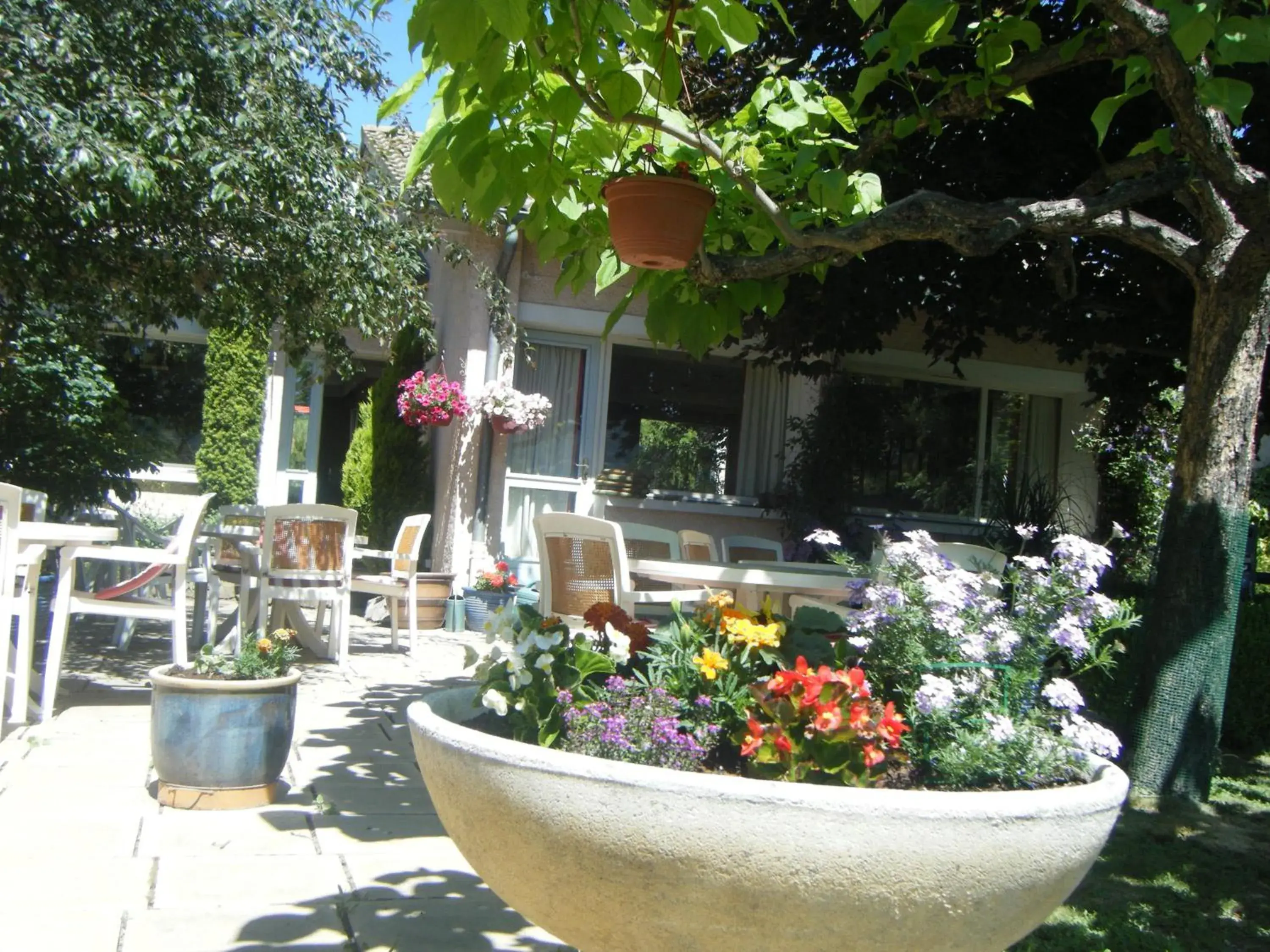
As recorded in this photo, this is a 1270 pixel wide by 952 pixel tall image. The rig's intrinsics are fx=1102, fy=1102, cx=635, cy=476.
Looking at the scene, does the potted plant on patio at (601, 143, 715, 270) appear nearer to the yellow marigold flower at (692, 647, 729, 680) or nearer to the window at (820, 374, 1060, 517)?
the yellow marigold flower at (692, 647, 729, 680)

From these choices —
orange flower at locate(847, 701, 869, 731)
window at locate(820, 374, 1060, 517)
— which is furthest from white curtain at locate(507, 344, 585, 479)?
orange flower at locate(847, 701, 869, 731)

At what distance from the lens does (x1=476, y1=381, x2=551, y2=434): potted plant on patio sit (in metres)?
9.12

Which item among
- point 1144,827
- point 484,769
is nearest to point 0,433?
point 484,769

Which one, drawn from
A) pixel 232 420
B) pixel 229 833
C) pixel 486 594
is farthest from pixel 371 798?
pixel 232 420

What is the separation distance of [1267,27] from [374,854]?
3689 mm

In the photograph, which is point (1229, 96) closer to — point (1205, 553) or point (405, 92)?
point (1205, 553)

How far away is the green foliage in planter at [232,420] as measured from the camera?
33.8 feet

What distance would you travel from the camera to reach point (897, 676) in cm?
231

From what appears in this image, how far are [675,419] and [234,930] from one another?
24.9ft

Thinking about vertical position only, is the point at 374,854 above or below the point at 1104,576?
below

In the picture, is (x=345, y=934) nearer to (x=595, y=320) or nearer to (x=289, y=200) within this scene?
(x=289, y=200)

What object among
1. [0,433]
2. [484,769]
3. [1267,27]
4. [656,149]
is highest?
[1267,27]

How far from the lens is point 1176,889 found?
359 centimetres

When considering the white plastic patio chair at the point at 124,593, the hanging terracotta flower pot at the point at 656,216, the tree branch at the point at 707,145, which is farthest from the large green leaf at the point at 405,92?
the white plastic patio chair at the point at 124,593
